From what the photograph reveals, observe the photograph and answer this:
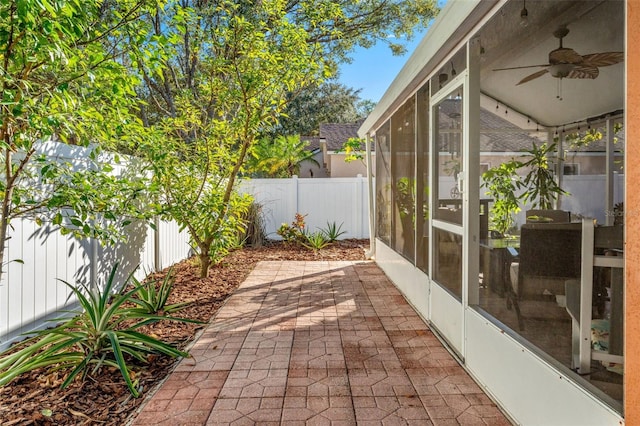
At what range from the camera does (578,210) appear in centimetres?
264

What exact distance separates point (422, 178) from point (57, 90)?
3.23 meters

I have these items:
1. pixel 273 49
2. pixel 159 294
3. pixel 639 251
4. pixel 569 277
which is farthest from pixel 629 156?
pixel 273 49

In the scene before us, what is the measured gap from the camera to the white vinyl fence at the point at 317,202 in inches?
396

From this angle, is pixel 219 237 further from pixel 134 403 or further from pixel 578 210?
pixel 578 210

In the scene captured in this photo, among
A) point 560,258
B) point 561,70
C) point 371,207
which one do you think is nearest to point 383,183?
point 371,207

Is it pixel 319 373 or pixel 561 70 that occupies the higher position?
pixel 561 70

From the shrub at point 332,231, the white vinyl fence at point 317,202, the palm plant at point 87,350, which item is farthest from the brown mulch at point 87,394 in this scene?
the white vinyl fence at point 317,202

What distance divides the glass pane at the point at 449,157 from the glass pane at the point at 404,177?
87cm

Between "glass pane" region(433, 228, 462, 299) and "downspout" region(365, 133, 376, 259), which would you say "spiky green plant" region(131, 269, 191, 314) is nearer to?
"glass pane" region(433, 228, 462, 299)

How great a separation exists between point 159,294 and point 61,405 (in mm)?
1893

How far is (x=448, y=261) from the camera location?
3.56m

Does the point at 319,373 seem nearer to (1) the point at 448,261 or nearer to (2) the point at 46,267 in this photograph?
(1) the point at 448,261

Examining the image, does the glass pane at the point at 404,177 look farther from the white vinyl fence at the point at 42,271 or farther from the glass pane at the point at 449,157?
the white vinyl fence at the point at 42,271

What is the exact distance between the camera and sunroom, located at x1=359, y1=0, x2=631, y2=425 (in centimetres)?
197
